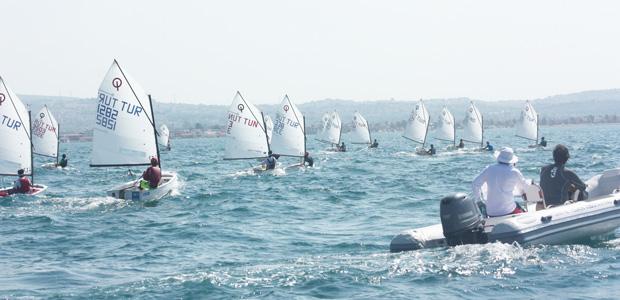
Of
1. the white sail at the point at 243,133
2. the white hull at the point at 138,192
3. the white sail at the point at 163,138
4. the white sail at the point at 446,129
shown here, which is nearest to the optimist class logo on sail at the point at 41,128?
the white sail at the point at 243,133

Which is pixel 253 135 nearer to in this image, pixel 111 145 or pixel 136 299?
pixel 111 145

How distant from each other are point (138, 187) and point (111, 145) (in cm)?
265

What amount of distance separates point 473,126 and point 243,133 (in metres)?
29.9

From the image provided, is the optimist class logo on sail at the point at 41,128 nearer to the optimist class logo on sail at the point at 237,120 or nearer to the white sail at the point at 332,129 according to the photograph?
the optimist class logo on sail at the point at 237,120

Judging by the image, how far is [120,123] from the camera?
1093 inches

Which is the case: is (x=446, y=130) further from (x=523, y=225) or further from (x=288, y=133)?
(x=523, y=225)

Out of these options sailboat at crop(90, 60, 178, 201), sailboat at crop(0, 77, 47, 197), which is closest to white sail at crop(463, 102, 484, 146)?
sailboat at crop(90, 60, 178, 201)

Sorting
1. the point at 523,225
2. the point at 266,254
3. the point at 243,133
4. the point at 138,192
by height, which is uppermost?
the point at 243,133

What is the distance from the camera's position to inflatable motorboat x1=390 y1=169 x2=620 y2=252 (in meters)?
13.6

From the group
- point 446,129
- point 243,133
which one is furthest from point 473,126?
point 243,133

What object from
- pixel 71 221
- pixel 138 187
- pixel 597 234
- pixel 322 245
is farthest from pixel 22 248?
pixel 597 234

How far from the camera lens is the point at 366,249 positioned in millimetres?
15164

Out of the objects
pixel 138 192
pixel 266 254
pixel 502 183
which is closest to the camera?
pixel 502 183

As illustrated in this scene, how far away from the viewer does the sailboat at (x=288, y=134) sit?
42812 millimetres
